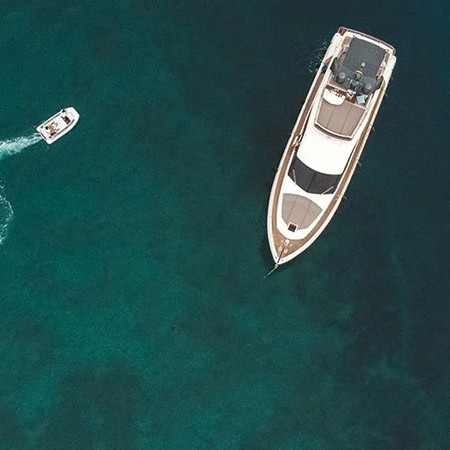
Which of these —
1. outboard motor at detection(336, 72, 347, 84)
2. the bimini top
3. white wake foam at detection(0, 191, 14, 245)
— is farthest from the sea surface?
outboard motor at detection(336, 72, 347, 84)

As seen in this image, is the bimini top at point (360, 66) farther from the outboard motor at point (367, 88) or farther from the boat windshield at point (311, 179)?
the boat windshield at point (311, 179)

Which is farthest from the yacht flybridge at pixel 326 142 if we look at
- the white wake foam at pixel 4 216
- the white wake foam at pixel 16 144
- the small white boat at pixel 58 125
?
the white wake foam at pixel 4 216

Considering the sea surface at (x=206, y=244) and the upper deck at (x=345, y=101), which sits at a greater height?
the upper deck at (x=345, y=101)

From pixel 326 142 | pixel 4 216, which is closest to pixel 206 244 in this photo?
pixel 326 142

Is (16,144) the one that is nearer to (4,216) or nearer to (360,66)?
(4,216)

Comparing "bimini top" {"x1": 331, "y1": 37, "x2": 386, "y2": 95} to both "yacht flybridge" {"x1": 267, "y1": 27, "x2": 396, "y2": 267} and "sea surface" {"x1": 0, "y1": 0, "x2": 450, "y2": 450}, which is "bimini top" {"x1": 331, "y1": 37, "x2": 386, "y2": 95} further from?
"sea surface" {"x1": 0, "y1": 0, "x2": 450, "y2": 450}

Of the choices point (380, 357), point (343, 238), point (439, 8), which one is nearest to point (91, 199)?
point (343, 238)
